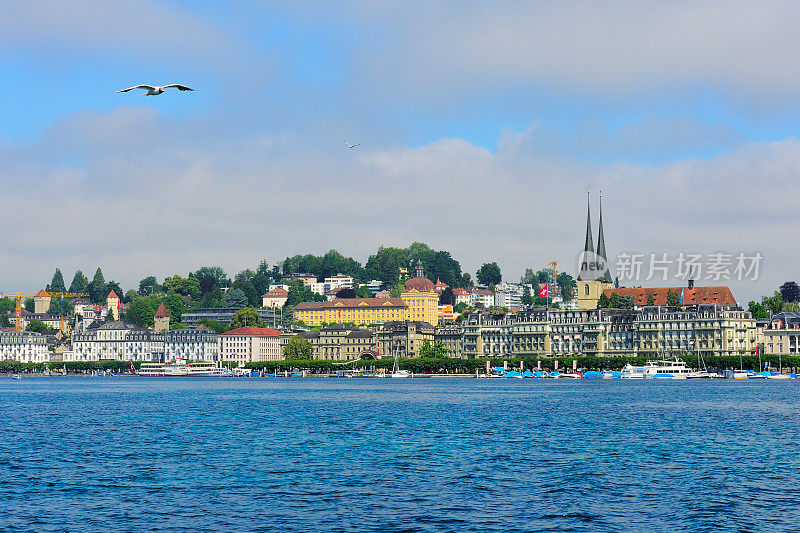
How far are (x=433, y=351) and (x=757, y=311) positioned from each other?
5765 cm

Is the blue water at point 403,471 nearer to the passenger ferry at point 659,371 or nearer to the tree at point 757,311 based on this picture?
the passenger ferry at point 659,371

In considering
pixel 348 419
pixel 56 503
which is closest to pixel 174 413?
pixel 348 419

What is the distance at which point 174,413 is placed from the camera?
74.4 metres

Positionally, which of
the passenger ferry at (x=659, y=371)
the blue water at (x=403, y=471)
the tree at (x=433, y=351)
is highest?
the tree at (x=433, y=351)

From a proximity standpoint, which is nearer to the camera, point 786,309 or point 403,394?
point 403,394

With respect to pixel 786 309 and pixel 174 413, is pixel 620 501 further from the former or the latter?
pixel 786 309

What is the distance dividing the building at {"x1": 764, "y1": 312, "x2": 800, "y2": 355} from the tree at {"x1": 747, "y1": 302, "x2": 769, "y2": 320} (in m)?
12.0

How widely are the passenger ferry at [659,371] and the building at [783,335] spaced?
19288 millimetres

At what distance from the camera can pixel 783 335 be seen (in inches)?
6880

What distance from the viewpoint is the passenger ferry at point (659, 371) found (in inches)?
6063

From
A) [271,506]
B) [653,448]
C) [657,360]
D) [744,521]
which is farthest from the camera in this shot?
[657,360]

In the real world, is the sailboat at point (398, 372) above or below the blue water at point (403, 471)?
above

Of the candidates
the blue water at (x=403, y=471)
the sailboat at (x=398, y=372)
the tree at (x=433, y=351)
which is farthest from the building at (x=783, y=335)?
the blue water at (x=403, y=471)

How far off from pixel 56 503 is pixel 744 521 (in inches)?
793
